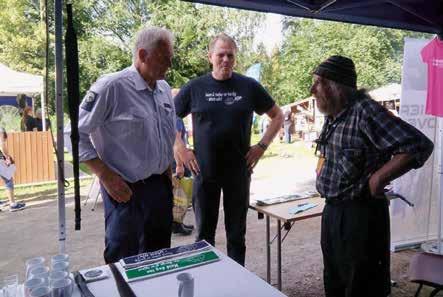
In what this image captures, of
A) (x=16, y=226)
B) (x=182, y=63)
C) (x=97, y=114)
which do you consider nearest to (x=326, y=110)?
(x=97, y=114)

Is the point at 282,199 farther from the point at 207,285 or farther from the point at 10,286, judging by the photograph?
the point at 10,286

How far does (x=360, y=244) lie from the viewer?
1.81 m

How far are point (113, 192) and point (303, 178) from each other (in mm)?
6638

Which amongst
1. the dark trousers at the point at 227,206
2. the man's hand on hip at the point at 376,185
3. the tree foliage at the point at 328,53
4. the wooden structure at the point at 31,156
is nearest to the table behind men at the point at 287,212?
the dark trousers at the point at 227,206

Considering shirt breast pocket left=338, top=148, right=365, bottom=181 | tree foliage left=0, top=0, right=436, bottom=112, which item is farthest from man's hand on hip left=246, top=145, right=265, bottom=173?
tree foliage left=0, top=0, right=436, bottom=112

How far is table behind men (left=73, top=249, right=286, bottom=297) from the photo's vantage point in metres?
Answer: 1.19

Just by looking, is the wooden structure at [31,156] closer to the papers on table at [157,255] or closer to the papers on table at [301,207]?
the papers on table at [301,207]

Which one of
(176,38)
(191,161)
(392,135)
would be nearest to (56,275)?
(392,135)

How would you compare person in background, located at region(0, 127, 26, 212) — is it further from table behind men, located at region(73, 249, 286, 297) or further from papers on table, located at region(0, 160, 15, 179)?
table behind men, located at region(73, 249, 286, 297)

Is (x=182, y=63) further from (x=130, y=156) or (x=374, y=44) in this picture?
(x=130, y=156)

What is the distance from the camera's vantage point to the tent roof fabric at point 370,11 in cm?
291

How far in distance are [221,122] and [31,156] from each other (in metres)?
6.81

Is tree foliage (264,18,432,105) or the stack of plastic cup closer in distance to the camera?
the stack of plastic cup

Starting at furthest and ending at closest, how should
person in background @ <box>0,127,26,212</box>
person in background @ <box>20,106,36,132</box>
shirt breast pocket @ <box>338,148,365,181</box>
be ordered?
person in background @ <box>20,106,36,132</box>, person in background @ <box>0,127,26,212</box>, shirt breast pocket @ <box>338,148,365,181</box>
